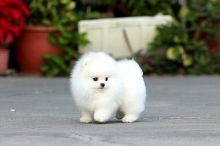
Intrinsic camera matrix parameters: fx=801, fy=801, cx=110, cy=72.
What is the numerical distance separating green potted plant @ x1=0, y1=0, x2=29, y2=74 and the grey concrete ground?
1287 millimetres

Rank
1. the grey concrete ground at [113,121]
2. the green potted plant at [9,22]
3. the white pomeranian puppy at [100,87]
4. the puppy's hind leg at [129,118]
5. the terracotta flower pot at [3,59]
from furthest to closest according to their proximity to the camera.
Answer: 1. the terracotta flower pot at [3,59]
2. the green potted plant at [9,22]
3. the puppy's hind leg at [129,118]
4. the white pomeranian puppy at [100,87]
5. the grey concrete ground at [113,121]

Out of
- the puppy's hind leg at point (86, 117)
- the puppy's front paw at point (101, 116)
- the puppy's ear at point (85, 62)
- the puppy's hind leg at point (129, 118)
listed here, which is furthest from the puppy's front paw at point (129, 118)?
the puppy's ear at point (85, 62)

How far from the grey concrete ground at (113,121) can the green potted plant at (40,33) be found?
152 cm

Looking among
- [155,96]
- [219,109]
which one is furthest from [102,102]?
[155,96]

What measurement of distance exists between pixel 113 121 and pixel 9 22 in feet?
24.8

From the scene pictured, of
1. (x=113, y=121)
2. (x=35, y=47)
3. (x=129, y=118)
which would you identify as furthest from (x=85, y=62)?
(x=35, y=47)

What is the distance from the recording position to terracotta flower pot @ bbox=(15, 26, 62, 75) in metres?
16.9

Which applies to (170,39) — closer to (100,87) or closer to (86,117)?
(86,117)

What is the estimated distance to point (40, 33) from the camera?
55.4 feet

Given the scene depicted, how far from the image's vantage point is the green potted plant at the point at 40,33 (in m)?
16.9

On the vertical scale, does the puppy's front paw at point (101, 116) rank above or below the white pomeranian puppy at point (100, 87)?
below

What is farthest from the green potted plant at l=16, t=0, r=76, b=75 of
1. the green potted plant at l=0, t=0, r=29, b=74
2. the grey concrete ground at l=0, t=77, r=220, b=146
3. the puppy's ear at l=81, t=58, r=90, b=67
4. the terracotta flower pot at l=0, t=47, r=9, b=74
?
the puppy's ear at l=81, t=58, r=90, b=67

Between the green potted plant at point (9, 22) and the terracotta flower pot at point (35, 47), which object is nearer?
the green potted plant at point (9, 22)

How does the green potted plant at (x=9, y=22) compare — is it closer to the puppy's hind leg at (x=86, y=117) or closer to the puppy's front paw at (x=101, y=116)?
the puppy's hind leg at (x=86, y=117)
